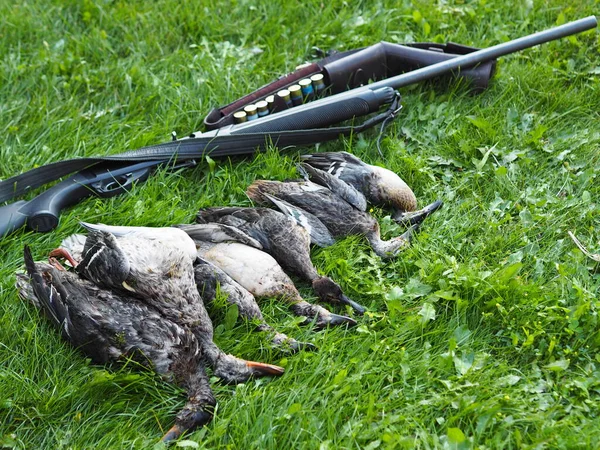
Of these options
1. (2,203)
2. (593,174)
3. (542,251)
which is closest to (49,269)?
(2,203)

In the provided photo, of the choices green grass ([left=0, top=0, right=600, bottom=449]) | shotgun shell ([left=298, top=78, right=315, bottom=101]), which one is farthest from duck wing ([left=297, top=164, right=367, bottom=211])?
shotgun shell ([left=298, top=78, right=315, bottom=101])

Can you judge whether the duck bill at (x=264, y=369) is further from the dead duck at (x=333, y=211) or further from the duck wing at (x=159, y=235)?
the dead duck at (x=333, y=211)

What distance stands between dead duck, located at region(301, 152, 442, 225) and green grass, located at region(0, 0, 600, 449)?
0.13 m

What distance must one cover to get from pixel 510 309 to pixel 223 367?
1594mm

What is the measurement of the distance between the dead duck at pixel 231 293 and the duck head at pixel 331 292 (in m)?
0.39

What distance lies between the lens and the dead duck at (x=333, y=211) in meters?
4.57

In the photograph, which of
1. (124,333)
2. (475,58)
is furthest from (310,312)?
(475,58)

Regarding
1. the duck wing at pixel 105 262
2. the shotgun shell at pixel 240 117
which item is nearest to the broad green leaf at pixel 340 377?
the duck wing at pixel 105 262

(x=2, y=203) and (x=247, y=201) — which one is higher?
(x=2, y=203)

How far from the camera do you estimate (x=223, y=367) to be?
12.4ft

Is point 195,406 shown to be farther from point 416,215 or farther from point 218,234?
point 416,215

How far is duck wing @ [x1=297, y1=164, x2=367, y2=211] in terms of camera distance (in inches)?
187

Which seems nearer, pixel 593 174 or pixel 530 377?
pixel 530 377

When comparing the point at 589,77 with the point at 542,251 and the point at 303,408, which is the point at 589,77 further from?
the point at 303,408
